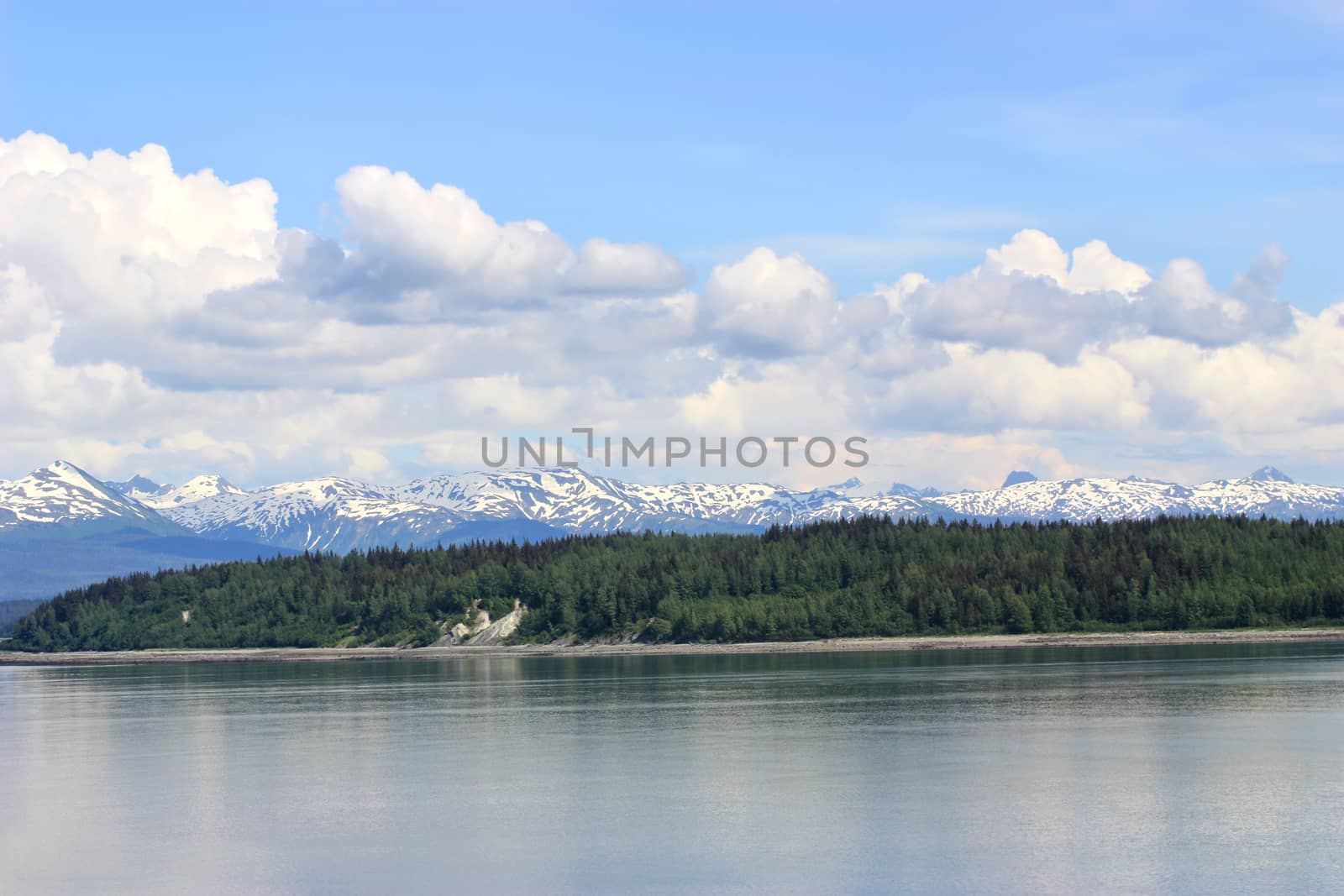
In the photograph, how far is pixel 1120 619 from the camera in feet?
628

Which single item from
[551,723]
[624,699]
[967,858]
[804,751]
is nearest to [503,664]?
[624,699]

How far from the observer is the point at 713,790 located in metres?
62.7

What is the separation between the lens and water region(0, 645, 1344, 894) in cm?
4678

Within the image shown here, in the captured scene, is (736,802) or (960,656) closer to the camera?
(736,802)

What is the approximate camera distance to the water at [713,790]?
46781 millimetres

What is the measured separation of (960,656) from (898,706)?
2599 inches

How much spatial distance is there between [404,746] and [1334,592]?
135554 millimetres

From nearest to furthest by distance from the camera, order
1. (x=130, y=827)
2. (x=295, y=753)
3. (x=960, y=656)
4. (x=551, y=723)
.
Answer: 1. (x=130, y=827)
2. (x=295, y=753)
3. (x=551, y=723)
4. (x=960, y=656)

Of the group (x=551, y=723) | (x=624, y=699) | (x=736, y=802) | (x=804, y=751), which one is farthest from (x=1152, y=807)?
(x=624, y=699)

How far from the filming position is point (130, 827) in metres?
58.6

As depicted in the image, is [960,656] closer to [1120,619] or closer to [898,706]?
[1120,619]

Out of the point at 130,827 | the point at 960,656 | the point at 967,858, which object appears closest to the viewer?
the point at 967,858

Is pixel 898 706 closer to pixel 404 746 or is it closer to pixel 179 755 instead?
pixel 404 746

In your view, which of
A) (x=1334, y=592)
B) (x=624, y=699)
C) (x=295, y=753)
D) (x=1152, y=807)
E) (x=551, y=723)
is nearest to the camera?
(x=1152, y=807)
